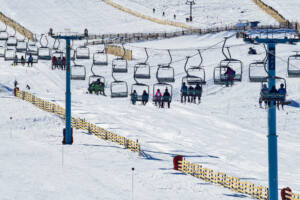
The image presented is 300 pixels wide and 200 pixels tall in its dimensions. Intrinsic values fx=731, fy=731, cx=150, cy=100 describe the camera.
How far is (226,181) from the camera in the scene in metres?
26.0

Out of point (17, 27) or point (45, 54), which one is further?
point (17, 27)

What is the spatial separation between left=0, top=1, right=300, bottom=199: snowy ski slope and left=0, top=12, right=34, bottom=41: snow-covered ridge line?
11783 mm

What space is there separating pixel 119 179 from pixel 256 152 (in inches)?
405

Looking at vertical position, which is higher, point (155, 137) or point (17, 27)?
point (17, 27)

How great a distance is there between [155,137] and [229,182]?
1303cm

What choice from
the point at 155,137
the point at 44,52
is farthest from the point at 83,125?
the point at 44,52

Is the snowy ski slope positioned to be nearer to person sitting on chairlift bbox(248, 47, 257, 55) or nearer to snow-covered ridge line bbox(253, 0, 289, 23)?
person sitting on chairlift bbox(248, 47, 257, 55)

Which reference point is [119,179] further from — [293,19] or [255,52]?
[293,19]

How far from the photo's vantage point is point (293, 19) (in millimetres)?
68312

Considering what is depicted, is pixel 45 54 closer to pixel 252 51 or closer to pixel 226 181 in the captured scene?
pixel 252 51

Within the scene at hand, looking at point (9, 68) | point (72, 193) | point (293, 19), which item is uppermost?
point (293, 19)

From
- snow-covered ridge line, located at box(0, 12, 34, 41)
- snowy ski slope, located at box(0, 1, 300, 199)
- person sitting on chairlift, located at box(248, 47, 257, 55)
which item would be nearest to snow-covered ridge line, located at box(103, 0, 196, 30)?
snowy ski slope, located at box(0, 1, 300, 199)

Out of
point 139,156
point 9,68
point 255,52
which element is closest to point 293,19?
point 255,52

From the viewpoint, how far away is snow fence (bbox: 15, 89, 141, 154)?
3416 cm
